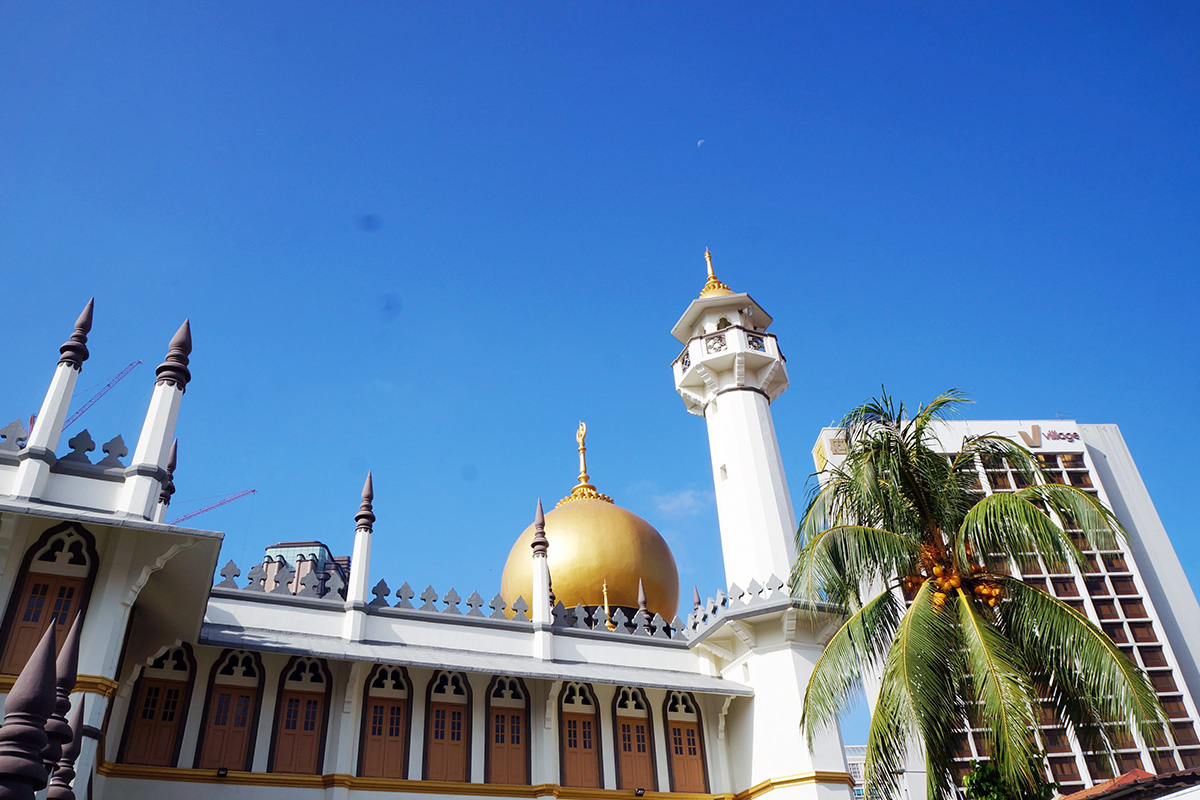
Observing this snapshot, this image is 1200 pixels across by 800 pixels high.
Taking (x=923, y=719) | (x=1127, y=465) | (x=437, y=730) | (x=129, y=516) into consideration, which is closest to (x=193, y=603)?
(x=129, y=516)

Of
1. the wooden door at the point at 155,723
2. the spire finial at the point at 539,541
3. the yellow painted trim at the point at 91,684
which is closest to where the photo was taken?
the yellow painted trim at the point at 91,684

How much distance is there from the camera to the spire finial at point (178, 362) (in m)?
13.5

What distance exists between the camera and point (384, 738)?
15.6m

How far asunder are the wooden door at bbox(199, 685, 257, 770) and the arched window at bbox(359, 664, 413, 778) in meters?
1.88

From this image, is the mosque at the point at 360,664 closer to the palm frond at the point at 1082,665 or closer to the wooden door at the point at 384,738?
the wooden door at the point at 384,738

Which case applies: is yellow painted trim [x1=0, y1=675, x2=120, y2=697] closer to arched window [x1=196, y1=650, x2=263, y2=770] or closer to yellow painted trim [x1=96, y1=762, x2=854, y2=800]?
yellow painted trim [x1=96, y1=762, x2=854, y2=800]

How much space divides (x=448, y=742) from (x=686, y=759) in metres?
4.76

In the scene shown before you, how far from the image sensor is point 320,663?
15.8m

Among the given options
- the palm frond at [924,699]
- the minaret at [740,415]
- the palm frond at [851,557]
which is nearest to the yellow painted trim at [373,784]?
the minaret at [740,415]

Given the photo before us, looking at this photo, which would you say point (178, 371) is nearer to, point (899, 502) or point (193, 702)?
point (193, 702)

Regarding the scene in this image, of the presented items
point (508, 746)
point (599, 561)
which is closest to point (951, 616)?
point (508, 746)

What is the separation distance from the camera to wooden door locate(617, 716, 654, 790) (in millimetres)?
16916

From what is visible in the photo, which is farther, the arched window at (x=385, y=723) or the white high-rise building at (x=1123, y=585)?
the white high-rise building at (x=1123, y=585)

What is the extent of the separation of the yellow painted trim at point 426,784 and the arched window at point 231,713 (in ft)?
0.93
